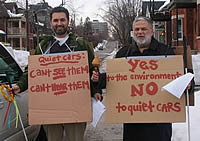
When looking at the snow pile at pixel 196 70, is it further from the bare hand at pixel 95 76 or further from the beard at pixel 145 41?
the bare hand at pixel 95 76

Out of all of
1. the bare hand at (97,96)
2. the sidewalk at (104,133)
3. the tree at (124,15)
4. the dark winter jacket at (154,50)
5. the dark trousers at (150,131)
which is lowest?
the sidewalk at (104,133)

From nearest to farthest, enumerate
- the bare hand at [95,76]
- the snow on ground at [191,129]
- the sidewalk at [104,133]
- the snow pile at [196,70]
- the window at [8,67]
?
the bare hand at [95,76], the window at [8,67], the snow on ground at [191,129], the sidewalk at [104,133], the snow pile at [196,70]

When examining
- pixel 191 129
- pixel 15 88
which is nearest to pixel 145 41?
pixel 15 88

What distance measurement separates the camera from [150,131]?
9.61 feet

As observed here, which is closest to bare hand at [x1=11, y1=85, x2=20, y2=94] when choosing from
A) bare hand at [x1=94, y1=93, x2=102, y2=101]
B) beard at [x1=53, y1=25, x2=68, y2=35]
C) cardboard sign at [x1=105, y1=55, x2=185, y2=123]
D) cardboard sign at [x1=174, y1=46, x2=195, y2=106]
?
beard at [x1=53, y1=25, x2=68, y2=35]

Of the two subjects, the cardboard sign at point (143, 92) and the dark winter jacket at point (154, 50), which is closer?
the cardboard sign at point (143, 92)

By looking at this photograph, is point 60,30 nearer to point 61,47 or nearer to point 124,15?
point 61,47

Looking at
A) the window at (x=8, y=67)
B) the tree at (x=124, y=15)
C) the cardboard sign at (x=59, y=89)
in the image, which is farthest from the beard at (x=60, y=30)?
the tree at (x=124, y=15)

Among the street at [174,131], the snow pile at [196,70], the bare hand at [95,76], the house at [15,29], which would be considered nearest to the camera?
the bare hand at [95,76]

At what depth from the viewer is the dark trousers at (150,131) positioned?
2924mm

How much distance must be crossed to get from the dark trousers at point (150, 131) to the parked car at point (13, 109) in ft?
4.22

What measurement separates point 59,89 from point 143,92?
86 centimetres

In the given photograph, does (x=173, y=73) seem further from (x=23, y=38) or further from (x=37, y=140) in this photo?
(x=23, y=38)

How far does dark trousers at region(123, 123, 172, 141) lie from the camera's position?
2.92m
